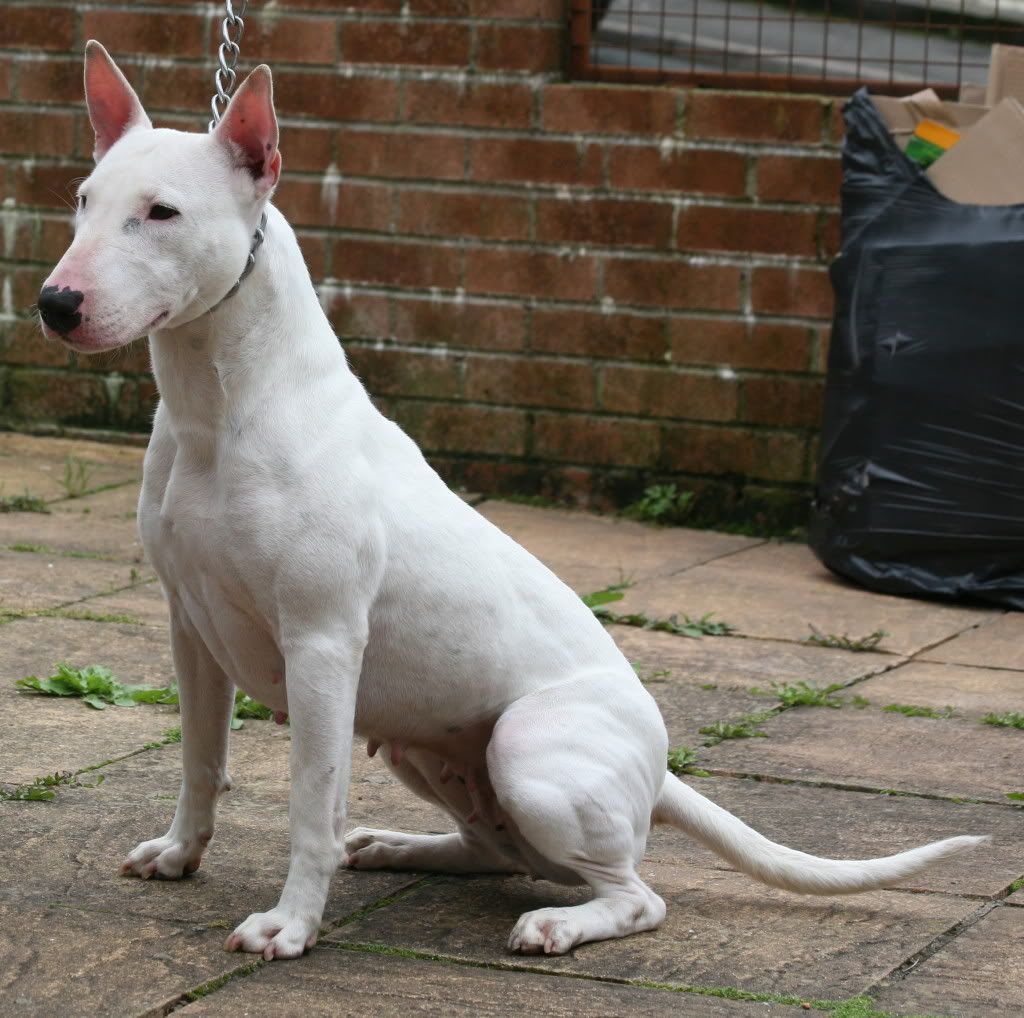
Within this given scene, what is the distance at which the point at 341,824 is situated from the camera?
3.39 meters

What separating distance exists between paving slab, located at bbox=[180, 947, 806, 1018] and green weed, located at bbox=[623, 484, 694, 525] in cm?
422

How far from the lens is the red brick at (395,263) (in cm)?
755

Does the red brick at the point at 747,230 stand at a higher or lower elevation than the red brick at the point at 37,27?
lower

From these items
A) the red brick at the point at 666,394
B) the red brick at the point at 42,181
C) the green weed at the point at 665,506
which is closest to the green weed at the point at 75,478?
the red brick at the point at 42,181

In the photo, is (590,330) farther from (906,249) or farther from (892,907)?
(892,907)

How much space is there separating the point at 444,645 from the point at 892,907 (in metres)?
1.05

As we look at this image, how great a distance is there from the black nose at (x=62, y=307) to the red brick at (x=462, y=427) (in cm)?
450

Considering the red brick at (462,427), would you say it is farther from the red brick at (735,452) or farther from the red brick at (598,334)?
the red brick at (735,452)

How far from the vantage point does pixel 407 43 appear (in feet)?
24.5

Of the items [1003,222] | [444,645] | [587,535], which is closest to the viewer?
[444,645]

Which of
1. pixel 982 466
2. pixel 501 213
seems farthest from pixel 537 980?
pixel 501 213

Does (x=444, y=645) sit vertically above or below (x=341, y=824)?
above

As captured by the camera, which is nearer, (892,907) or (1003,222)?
(892,907)

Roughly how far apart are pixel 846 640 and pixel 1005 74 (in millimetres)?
2125
